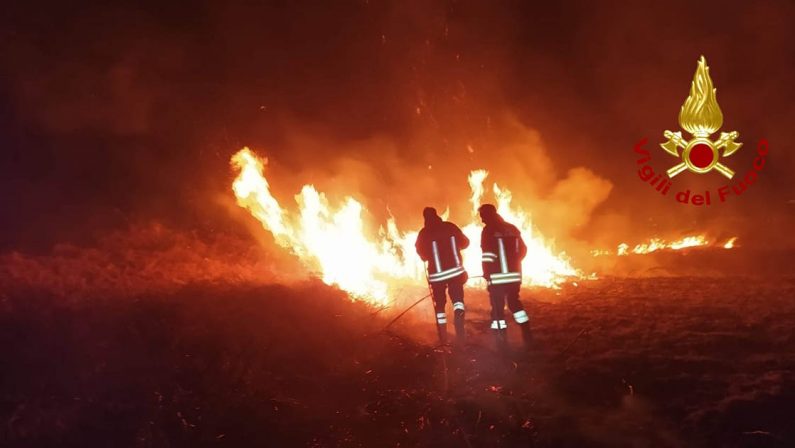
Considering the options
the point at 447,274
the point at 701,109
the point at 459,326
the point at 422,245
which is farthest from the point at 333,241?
the point at 701,109

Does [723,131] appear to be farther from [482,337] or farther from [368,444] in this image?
Answer: [368,444]

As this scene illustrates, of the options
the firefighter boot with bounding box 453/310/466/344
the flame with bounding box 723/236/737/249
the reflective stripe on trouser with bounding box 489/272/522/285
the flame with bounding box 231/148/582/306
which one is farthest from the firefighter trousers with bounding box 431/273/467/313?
the flame with bounding box 723/236/737/249

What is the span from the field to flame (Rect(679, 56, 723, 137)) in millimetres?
4892

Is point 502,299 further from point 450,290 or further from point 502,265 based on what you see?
point 450,290

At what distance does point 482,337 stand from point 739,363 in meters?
3.05

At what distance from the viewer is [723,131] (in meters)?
18.9

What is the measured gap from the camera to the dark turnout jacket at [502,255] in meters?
6.64

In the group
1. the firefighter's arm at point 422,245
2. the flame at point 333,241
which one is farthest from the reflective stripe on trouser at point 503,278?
the flame at point 333,241

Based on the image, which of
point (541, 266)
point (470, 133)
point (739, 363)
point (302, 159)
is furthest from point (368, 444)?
point (470, 133)

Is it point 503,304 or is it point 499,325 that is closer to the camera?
point 499,325

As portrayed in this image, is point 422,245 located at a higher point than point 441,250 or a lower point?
higher

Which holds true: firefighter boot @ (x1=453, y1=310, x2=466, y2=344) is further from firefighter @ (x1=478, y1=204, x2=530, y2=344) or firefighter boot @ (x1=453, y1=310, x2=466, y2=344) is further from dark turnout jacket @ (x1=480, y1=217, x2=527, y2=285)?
dark turnout jacket @ (x1=480, y1=217, x2=527, y2=285)

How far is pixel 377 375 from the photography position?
5.91m

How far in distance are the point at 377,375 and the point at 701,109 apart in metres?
10.0
